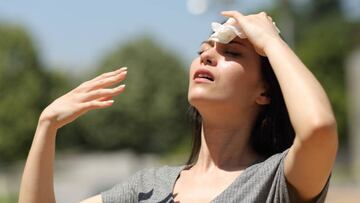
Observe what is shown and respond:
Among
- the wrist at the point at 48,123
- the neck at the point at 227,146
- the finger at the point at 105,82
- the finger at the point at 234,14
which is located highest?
the finger at the point at 234,14

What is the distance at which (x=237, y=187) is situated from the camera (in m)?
2.42

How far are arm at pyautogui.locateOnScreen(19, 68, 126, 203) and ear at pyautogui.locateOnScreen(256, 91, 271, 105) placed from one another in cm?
45

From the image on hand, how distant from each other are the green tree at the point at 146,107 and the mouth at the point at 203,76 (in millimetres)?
31791

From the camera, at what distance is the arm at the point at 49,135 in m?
2.57

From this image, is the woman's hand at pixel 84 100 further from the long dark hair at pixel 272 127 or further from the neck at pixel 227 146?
the long dark hair at pixel 272 127

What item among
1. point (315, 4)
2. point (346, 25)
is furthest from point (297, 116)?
point (315, 4)

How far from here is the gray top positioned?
7.68 feet

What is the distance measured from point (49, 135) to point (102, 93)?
0.24 meters

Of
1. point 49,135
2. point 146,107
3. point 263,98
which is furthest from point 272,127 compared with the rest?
point 146,107

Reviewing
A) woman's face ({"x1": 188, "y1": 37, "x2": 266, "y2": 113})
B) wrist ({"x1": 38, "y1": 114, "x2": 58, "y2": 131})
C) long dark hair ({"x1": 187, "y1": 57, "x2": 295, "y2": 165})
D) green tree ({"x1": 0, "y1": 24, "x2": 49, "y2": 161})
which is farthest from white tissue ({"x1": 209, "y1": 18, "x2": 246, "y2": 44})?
green tree ({"x1": 0, "y1": 24, "x2": 49, "y2": 161})

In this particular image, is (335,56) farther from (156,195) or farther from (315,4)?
(156,195)

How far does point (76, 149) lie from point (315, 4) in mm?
30640

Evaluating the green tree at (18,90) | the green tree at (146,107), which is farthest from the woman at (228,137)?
the green tree at (146,107)

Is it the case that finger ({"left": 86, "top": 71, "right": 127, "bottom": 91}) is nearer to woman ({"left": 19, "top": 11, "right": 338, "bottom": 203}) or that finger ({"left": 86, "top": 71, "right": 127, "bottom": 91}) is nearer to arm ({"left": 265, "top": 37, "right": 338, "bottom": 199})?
woman ({"left": 19, "top": 11, "right": 338, "bottom": 203})
